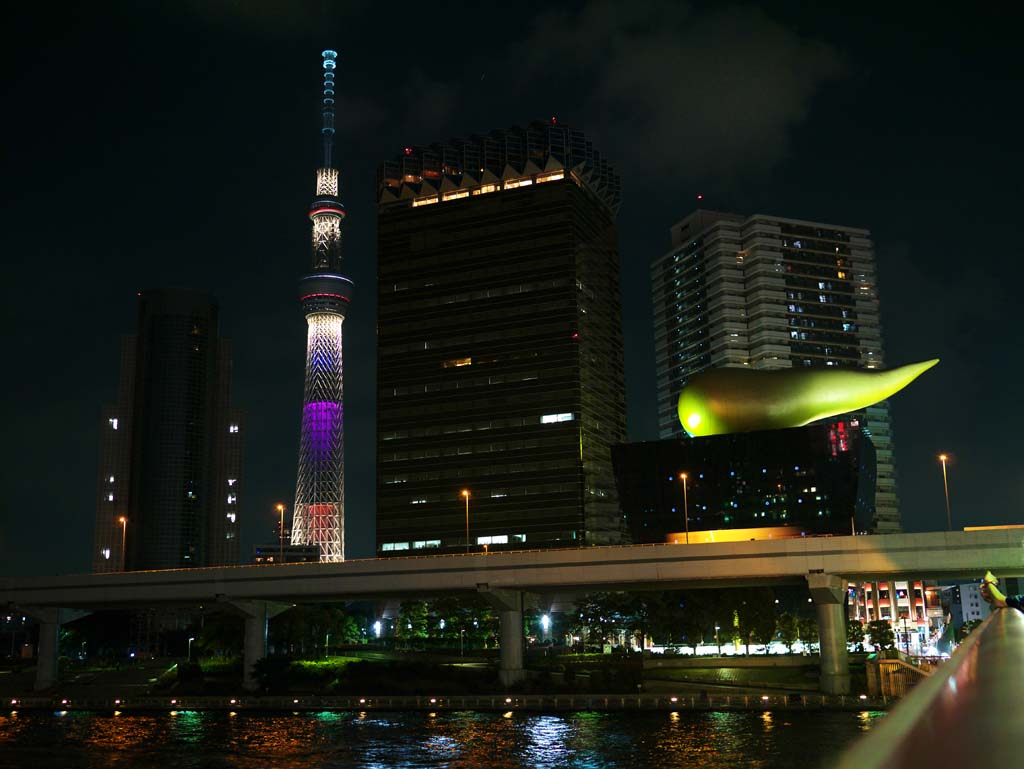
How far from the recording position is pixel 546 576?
91750 millimetres

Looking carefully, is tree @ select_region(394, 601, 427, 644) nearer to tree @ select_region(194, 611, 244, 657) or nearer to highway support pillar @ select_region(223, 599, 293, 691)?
tree @ select_region(194, 611, 244, 657)

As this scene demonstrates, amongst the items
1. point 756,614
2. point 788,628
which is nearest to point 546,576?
point 756,614

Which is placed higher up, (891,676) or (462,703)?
(891,676)

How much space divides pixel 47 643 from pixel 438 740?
58.9 meters

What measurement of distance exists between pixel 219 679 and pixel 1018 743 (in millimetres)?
109869

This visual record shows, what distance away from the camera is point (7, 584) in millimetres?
110312

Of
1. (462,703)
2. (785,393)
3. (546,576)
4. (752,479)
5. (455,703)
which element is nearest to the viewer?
(462,703)

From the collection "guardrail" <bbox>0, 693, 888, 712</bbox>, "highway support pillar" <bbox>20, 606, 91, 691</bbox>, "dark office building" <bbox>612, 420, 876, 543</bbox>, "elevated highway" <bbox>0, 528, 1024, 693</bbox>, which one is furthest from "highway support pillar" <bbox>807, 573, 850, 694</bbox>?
"highway support pillar" <bbox>20, 606, 91, 691</bbox>

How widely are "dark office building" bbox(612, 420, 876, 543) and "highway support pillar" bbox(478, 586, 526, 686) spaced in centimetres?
3209

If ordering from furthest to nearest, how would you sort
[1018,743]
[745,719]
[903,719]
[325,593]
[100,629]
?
[100,629] → [325,593] → [745,719] → [903,719] → [1018,743]

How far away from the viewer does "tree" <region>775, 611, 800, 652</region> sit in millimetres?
133450

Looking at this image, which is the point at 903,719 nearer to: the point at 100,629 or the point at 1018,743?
the point at 1018,743

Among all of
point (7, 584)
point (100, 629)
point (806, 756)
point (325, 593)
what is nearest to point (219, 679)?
point (325, 593)

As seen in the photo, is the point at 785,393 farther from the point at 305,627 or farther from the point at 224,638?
the point at 224,638
